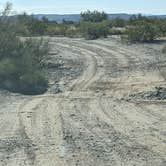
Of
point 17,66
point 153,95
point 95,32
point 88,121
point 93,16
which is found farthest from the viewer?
point 93,16

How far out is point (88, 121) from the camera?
51.2 feet

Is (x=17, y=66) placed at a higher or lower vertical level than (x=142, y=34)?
higher

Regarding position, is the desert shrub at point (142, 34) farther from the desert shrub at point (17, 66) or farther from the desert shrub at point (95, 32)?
the desert shrub at point (17, 66)

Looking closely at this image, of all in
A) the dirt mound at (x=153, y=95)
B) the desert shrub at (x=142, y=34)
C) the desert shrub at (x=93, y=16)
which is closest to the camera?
the dirt mound at (x=153, y=95)

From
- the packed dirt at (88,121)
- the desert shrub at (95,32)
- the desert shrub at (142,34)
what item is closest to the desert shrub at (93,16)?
the desert shrub at (95,32)

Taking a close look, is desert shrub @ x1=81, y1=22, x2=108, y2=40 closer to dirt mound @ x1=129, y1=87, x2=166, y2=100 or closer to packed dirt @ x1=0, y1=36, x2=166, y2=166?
packed dirt @ x1=0, y1=36, x2=166, y2=166

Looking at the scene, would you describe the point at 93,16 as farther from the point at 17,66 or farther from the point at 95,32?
the point at 17,66

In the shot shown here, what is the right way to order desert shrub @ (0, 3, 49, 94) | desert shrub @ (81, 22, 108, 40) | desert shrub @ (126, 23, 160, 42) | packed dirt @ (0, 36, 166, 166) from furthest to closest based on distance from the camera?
desert shrub @ (81, 22, 108, 40) < desert shrub @ (126, 23, 160, 42) < desert shrub @ (0, 3, 49, 94) < packed dirt @ (0, 36, 166, 166)

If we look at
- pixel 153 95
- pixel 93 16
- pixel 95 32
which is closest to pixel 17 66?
pixel 153 95

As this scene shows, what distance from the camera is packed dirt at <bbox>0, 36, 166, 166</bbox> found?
1181 cm

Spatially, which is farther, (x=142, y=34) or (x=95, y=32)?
(x=95, y=32)

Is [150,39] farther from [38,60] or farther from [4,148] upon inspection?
[4,148]

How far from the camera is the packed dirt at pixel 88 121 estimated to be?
11812mm

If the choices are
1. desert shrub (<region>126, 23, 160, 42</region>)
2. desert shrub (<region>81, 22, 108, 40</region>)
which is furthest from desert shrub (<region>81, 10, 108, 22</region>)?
desert shrub (<region>126, 23, 160, 42</region>)
